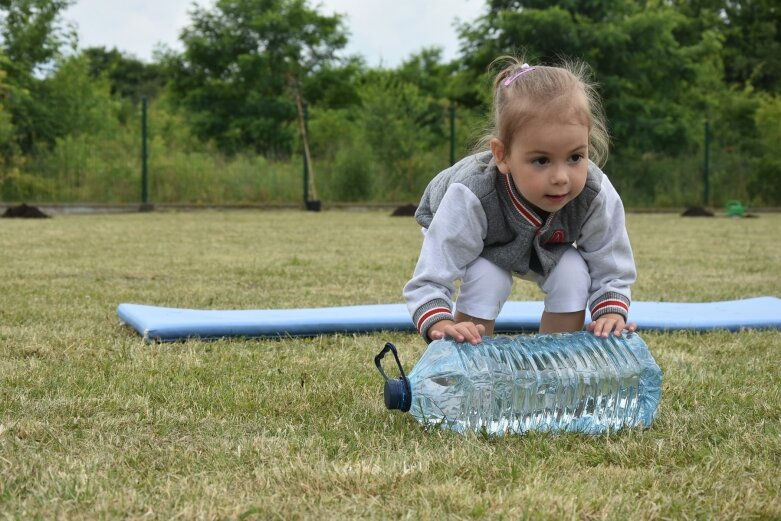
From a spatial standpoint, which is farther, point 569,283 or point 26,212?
point 26,212

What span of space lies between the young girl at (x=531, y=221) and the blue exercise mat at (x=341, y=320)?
3.18 feet

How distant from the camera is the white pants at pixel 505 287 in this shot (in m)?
2.32

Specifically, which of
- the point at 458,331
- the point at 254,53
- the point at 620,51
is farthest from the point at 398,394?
the point at 254,53

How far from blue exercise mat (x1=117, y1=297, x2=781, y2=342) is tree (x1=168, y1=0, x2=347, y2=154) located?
1939 centimetres

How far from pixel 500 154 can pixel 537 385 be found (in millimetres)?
546

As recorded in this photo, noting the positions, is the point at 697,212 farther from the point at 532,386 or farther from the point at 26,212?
the point at 532,386

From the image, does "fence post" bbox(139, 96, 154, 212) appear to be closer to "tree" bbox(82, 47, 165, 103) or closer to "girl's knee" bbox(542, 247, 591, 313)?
"girl's knee" bbox(542, 247, 591, 313)

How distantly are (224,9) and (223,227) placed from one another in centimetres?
1480

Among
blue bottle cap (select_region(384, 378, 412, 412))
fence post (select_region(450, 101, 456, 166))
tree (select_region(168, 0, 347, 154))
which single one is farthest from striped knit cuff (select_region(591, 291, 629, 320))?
tree (select_region(168, 0, 347, 154))

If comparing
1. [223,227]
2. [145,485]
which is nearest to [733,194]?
[223,227]

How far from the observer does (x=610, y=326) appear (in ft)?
7.34

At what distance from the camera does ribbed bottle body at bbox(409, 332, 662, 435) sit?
2.11m

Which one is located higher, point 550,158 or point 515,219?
point 550,158

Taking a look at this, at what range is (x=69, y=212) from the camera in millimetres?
14836
